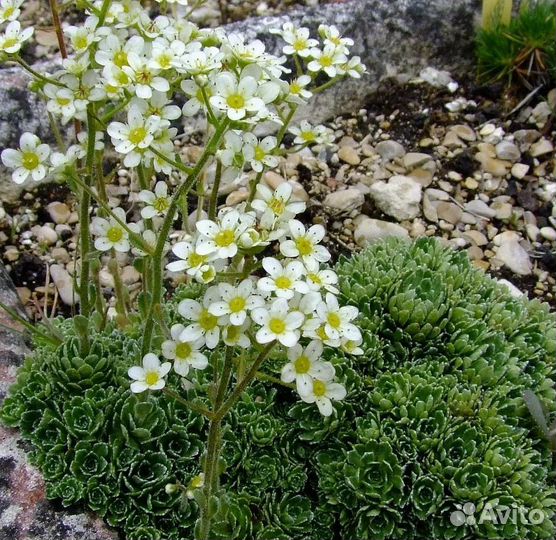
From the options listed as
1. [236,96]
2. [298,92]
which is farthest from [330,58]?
[236,96]

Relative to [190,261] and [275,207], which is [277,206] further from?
[190,261]

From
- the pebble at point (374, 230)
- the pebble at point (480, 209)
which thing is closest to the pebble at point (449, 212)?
the pebble at point (480, 209)

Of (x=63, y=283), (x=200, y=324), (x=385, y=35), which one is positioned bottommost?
(x=63, y=283)

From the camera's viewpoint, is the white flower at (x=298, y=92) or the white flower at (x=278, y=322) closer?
the white flower at (x=278, y=322)

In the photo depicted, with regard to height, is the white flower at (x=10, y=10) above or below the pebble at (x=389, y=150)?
above

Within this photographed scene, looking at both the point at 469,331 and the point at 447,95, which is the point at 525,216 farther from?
the point at 469,331

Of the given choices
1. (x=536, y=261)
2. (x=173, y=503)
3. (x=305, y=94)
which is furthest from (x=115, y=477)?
(x=536, y=261)

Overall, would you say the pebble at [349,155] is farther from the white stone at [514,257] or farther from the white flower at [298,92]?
the white flower at [298,92]
